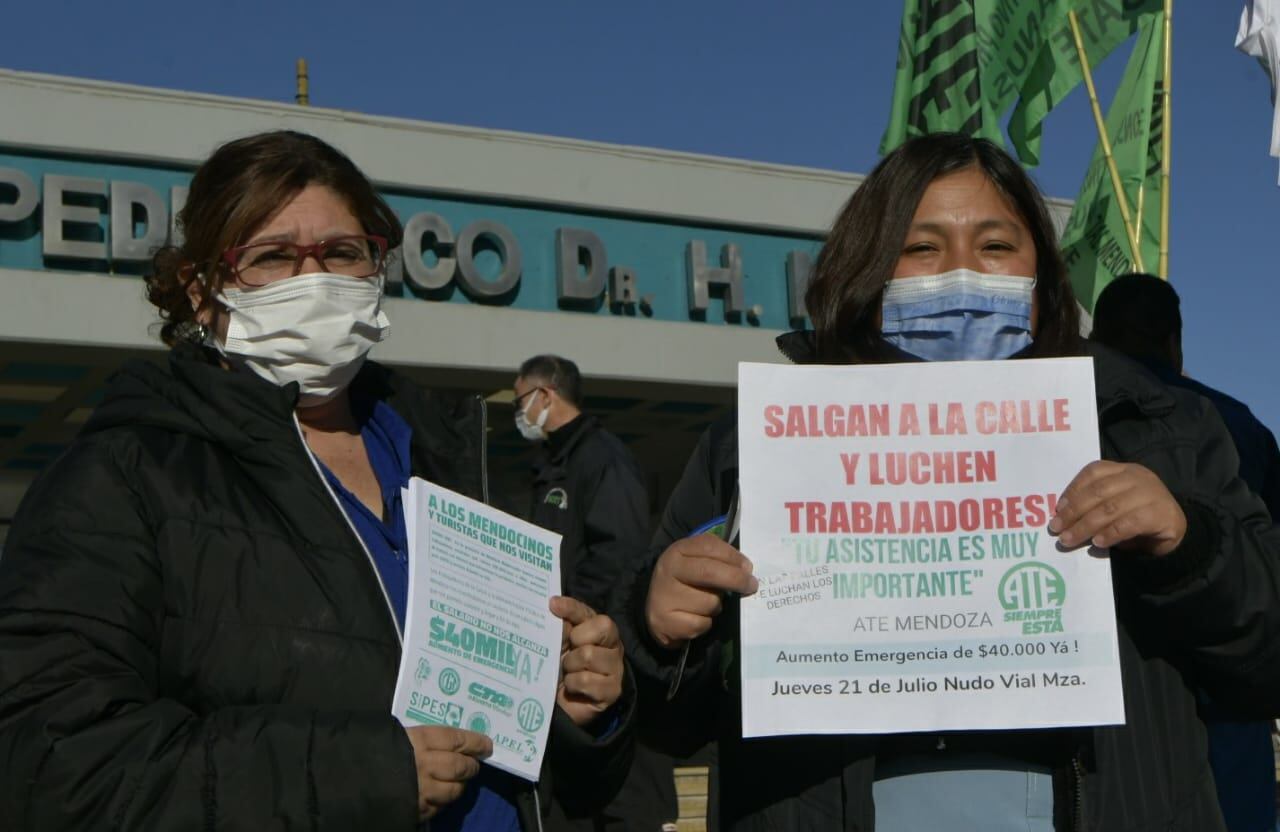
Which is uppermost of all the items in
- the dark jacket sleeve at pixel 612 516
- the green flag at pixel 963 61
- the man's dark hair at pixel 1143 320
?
the green flag at pixel 963 61

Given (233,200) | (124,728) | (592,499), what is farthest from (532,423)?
(124,728)

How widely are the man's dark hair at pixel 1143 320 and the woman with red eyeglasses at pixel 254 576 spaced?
2.43 m

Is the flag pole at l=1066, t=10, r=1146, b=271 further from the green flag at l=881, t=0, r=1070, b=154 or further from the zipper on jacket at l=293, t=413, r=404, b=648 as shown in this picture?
the zipper on jacket at l=293, t=413, r=404, b=648

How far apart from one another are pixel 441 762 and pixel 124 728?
44 centimetres

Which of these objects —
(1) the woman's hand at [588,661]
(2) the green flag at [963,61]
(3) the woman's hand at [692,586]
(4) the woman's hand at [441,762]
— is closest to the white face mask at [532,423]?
(2) the green flag at [963,61]

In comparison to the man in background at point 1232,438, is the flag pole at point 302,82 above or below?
above

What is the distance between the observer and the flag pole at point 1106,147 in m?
5.89

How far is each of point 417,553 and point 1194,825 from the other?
47.7 inches

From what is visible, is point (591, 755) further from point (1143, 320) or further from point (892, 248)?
point (1143, 320)

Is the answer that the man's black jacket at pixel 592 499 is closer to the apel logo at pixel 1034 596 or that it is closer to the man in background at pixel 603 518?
the man in background at pixel 603 518

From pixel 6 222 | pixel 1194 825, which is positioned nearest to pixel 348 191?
pixel 1194 825

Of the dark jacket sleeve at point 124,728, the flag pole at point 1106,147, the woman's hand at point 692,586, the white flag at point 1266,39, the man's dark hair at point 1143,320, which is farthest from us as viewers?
the flag pole at point 1106,147

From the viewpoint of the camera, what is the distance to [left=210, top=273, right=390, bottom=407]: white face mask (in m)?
2.44

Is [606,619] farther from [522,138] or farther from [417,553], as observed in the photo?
[522,138]
